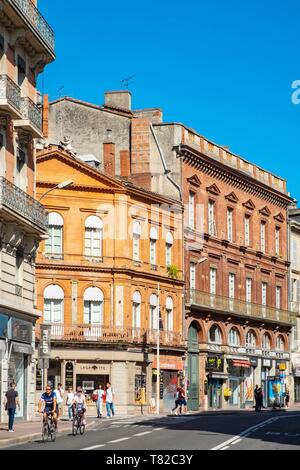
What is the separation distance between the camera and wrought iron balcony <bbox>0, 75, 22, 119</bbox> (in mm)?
39375

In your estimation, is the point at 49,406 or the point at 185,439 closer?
the point at 185,439

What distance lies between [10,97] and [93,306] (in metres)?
23.9

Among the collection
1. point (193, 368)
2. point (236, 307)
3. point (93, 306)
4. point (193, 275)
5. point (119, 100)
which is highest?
point (119, 100)

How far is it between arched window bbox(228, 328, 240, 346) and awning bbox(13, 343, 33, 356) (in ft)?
105

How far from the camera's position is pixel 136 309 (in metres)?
63.9

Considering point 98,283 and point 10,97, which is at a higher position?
point 10,97

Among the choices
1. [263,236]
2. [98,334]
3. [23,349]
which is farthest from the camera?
[263,236]

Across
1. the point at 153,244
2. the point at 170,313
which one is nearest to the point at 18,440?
the point at 153,244

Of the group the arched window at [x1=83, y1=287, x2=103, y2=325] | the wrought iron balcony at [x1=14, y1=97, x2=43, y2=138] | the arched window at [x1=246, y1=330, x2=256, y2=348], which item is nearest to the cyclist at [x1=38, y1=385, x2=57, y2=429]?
the wrought iron balcony at [x1=14, y1=97, x2=43, y2=138]

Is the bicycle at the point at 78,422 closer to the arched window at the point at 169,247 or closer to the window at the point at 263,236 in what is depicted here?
the arched window at the point at 169,247

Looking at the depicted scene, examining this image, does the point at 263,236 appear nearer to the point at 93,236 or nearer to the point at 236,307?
the point at 236,307

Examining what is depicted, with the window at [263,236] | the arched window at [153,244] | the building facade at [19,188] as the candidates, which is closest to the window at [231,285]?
the window at [263,236]
